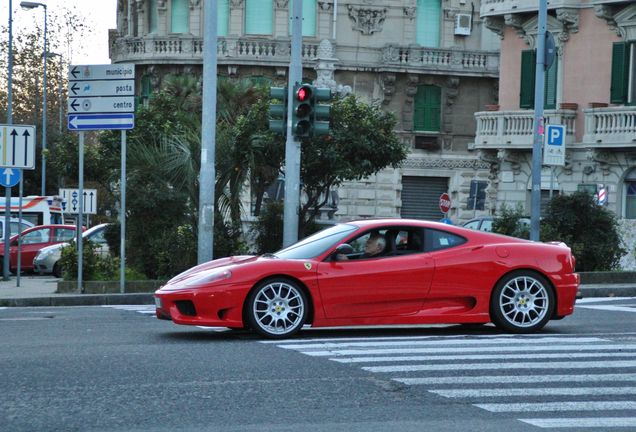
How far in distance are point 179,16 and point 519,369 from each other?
43.2m

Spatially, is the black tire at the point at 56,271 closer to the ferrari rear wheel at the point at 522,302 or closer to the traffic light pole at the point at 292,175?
the traffic light pole at the point at 292,175

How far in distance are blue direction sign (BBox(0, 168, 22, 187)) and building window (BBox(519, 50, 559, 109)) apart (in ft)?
58.1

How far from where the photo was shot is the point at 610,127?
3862 centimetres

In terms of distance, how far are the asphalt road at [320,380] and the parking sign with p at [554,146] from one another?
13476 mm

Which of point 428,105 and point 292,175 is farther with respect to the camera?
point 428,105

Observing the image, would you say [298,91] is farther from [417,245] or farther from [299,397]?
[299,397]

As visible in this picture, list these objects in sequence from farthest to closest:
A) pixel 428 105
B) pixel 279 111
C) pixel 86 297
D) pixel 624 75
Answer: pixel 428 105 → pixel 624 75 → pixel 279 111 → pixel 86 297

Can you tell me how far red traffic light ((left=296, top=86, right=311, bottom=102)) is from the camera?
24.0 metres

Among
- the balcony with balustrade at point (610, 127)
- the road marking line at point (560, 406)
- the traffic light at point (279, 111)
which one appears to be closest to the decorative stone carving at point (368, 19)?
the balcony with balustrade at point (610, 127)

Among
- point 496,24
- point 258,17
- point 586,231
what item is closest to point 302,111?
point 586,231

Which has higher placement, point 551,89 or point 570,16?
point 570,16

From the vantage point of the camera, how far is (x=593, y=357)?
12.4 metres

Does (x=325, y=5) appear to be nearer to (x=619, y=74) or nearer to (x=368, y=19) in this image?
(x=368, y=19)

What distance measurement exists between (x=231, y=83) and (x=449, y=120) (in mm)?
18925
